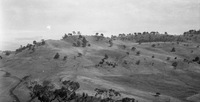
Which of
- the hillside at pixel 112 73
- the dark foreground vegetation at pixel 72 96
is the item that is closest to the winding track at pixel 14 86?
the hillside at pixel 112 73

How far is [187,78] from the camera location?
127438 mm

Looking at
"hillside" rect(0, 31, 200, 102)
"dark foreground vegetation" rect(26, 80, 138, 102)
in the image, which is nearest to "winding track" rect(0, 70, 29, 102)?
"hillside" rect(0, 31, 200, 102)

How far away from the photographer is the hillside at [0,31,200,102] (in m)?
96.8

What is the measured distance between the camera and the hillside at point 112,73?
9681 cm

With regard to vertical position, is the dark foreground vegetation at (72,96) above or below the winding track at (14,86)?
above

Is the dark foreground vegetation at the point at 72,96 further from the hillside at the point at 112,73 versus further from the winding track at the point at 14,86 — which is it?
the winding track at the point at 14,86

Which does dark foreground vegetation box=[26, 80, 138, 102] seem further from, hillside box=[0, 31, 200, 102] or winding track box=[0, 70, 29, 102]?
winding track box=[0, 70, 29, 102]

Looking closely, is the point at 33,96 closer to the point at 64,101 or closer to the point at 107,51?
the point at 64,101

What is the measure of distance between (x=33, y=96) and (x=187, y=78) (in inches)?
3586

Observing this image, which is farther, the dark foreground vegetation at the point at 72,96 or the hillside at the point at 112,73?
the hillside at the point at 112,73

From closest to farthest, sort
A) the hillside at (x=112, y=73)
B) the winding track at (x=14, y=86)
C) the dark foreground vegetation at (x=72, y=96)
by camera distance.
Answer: the dark foreground vegetation at (x=72, y=96), the winding track at (x=14, y=86), the hillside at (x=112, y=73)

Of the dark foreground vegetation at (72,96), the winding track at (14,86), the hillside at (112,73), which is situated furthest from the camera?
the hillside at (112,73)

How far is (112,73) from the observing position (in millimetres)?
132125

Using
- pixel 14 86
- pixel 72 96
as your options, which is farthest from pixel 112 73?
pixel 14 86
